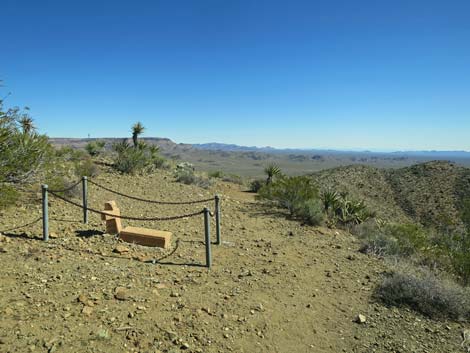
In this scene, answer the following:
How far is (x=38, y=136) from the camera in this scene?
968 centimetres

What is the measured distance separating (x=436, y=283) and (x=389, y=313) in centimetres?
107

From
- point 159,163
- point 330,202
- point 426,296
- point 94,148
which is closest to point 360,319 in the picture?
point 426,296

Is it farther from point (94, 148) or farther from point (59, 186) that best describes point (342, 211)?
point (94, 148)

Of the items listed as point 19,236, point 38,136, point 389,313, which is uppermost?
point 38,136

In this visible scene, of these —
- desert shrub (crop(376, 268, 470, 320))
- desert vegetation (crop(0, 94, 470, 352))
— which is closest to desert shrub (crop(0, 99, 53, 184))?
desert vegetation (crop(0, 94, 470, 352))

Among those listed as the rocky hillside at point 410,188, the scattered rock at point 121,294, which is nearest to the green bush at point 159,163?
the rocky hillside at point 410,188

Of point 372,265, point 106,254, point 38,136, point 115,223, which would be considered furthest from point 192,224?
point 38,136

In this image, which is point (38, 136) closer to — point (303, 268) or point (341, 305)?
point (303, 268)

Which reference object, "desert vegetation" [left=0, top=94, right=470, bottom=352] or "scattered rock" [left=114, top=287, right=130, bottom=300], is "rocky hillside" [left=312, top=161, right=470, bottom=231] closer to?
"desert vegetation" [left=0, top=94, right=470, bottom=352]

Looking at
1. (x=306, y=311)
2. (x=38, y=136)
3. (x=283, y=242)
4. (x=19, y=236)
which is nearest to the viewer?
(x=306, y=311)

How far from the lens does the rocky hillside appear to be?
19828 millimetres

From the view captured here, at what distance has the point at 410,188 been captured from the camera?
2341 centimetres

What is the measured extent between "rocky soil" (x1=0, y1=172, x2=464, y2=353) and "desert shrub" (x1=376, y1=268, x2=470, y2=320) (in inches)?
9.4

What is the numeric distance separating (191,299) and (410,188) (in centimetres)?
2271
